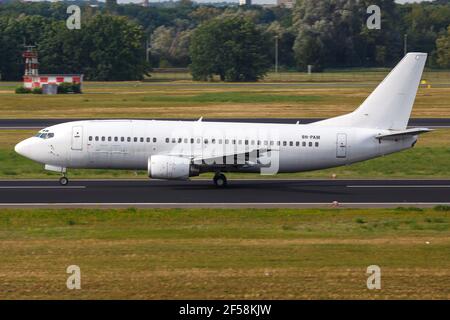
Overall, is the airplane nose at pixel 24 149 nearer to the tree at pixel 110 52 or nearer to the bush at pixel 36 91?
the bush at pixel 36 91

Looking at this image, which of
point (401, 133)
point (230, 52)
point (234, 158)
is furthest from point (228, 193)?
point (230, 52)

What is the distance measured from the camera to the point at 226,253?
30.2 meters

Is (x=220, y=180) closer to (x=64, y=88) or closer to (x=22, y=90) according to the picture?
(x=64, y=88)

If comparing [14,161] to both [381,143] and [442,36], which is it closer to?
[381,143]

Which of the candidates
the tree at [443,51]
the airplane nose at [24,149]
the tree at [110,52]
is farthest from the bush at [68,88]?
the airplane nose at [24,149]

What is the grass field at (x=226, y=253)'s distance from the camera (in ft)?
82.1

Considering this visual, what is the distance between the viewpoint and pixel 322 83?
5556 inches

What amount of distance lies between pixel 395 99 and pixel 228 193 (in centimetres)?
934

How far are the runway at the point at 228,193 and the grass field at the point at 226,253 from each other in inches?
107

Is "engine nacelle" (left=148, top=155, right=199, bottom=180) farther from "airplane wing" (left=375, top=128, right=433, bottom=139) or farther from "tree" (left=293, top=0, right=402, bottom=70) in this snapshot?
"tree" (left=293, top=0, right=402, bottom=70)

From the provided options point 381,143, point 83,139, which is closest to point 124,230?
point 83,139

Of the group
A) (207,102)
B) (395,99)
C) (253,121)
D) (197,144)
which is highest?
(395,99)

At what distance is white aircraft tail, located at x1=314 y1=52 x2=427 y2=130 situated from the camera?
48312 millimetres

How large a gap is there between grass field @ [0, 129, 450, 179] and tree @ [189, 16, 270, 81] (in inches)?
3681
